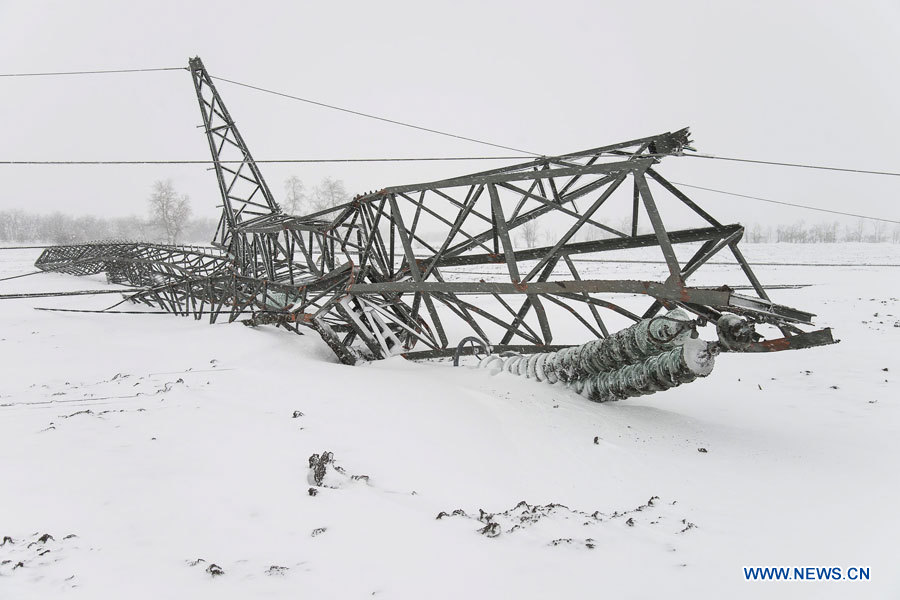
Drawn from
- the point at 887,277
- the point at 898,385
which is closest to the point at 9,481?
the point at 898,385

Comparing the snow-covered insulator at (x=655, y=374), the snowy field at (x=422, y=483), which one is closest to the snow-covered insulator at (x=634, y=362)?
the snow-covered insulator at (x=655, y=374)

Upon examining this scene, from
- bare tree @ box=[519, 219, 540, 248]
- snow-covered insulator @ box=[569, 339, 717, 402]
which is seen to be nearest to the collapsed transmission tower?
snow-covered insulator @ box=[569, 339, 717, 402]

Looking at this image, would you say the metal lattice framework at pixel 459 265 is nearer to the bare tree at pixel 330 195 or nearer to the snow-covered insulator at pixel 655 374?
the snow-covered insulator at pixel 655 374

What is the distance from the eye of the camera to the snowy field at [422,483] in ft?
7.84

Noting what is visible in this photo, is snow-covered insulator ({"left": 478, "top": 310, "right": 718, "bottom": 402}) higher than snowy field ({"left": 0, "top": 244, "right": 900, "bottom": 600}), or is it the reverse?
snow-covered insulator ({"left": 478, "top": 310, "right": 718, "bottom": 402})

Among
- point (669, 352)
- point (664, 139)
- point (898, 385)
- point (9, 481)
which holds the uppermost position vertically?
point (664, 139)

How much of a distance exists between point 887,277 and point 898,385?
61.5ft

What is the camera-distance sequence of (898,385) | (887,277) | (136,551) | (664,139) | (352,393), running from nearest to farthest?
(136,551), (664,139), (352,393), (898,385), (887,277)

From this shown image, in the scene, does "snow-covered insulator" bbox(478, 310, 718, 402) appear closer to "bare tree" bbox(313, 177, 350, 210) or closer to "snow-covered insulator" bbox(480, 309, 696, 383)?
"snow-covered insulator" bbox(480, 309, 696, 383)

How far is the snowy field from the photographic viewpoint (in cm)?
239

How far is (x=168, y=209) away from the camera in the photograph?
5612 cm

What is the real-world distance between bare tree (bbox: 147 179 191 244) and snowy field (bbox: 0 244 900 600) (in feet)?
182

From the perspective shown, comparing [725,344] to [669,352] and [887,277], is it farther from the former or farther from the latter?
[887,277]

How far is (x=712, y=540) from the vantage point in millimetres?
2906
